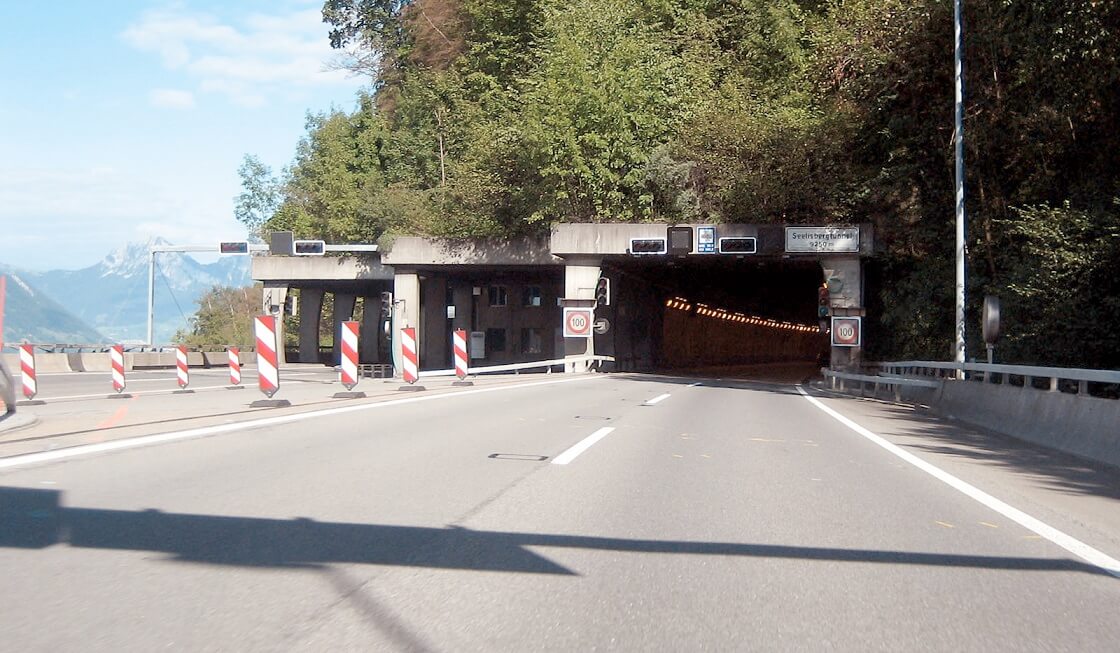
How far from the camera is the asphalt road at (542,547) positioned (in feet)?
15.0

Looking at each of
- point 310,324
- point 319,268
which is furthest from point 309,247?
point 310,324

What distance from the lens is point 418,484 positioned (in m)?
8.48

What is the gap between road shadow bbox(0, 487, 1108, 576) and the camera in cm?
579

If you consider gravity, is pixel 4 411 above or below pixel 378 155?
below

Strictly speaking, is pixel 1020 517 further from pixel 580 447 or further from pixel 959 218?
pixel 959 218

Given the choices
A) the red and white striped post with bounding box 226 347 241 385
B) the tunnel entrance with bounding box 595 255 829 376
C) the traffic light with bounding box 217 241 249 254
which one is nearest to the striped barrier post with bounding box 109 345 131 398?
the red and white striped post with bounding box 226 347 241 385

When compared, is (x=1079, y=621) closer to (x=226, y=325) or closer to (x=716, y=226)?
(x=716, y=226)

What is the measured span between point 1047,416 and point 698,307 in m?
53.2

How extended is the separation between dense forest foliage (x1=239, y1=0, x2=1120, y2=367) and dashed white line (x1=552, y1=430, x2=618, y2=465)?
12589 millimetres

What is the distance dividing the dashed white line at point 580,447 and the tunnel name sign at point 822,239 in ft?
83.6

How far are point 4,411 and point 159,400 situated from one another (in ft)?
15.8

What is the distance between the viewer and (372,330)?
7294 centimetres

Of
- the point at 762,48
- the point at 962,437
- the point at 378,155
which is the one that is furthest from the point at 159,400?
the point at 378,155

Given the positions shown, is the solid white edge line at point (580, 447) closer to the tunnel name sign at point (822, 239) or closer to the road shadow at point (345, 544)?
the road shadow at point (345, 544)
